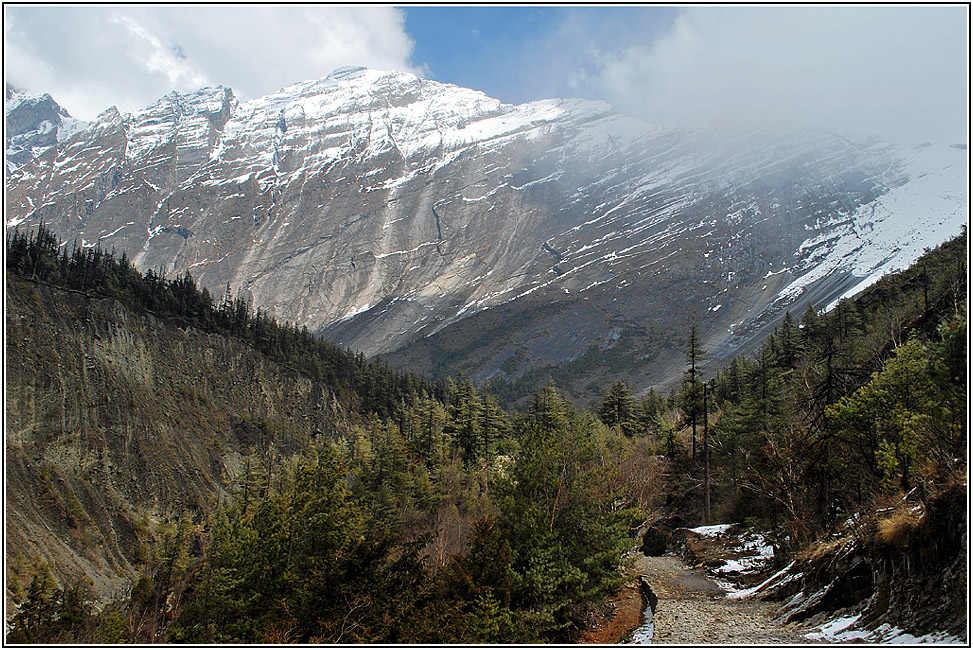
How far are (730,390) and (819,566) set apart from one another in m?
57.0

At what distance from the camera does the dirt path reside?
15.2 m

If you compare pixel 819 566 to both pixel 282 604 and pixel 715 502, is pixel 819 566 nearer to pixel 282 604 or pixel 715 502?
pixel 282 604

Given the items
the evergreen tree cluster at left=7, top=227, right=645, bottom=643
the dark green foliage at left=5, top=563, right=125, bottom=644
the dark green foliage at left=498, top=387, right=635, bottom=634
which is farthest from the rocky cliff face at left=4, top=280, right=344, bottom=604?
the dark green foliage at left=498, top=387, right=635, bottom=634

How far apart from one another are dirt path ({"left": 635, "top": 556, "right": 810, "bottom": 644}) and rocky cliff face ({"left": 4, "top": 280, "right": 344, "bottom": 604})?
122 ft

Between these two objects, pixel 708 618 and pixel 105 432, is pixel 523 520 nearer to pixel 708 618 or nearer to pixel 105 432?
pixel 708 618

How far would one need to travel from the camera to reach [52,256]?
61375mm

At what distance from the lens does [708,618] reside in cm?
1822

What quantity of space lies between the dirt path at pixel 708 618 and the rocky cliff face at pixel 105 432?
37.1m

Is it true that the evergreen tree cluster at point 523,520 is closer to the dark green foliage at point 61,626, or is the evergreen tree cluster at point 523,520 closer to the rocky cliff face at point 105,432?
the dark green foliage at point 61,626

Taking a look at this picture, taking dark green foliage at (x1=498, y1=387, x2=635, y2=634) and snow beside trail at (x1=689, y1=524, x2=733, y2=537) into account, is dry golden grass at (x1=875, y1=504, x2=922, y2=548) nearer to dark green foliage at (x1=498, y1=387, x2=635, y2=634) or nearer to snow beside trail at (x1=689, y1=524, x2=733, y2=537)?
dark green foliage at (x1=498, y1=387, x2=635, y2=634)

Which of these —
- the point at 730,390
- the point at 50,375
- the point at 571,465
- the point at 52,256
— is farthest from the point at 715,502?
the point at 52,256

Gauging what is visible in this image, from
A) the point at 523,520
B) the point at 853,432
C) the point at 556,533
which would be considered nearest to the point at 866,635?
the point at 853,432

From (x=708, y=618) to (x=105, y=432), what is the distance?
2002 inches

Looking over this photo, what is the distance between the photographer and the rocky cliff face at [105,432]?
134ft
